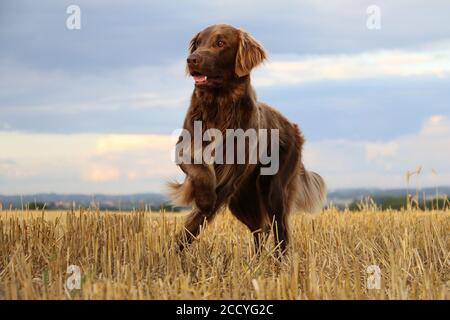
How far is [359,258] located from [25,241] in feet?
10.3

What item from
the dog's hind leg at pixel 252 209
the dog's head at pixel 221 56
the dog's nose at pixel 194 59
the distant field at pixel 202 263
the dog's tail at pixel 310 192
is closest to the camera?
the distant field at pixel 202 263

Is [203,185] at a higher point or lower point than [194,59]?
lower

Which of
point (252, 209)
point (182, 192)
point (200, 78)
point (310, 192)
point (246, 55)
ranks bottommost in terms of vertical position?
point (252, 209)

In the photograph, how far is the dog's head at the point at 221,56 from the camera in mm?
5757

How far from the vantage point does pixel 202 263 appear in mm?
5434

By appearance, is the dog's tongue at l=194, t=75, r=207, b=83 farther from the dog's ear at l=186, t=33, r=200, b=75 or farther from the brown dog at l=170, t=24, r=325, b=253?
the dog's ear at l=186, t=33, r=200, b=75

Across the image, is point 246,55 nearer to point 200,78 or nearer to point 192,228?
point 200,78

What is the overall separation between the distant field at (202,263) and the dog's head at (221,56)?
1496mm

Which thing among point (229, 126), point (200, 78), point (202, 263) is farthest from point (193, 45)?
point (202, 263)

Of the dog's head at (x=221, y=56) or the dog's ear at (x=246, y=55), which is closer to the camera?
the dog's head at (x=221, y=56)

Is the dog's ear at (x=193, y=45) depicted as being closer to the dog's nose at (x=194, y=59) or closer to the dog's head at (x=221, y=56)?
the dog's head at (x=221, y=56)

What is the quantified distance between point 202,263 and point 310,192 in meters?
2.82

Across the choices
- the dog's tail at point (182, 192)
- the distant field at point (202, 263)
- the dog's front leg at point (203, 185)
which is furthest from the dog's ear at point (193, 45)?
the distant field at point (202, 263)
